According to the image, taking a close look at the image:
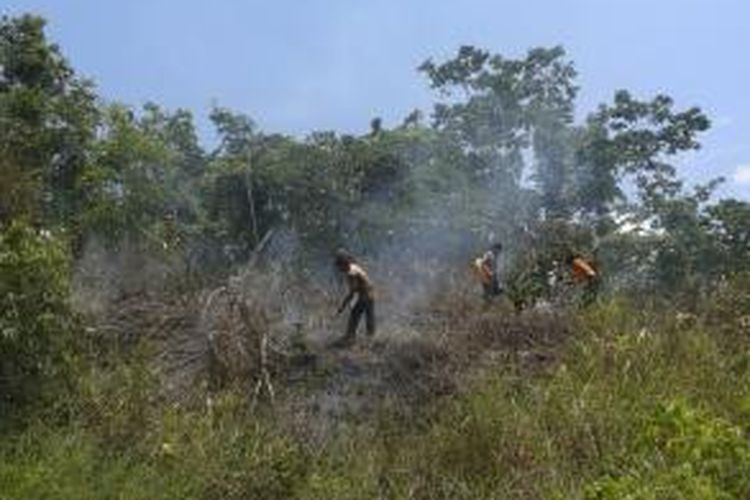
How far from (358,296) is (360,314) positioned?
0.28 metres

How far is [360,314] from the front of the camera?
58.3 feet

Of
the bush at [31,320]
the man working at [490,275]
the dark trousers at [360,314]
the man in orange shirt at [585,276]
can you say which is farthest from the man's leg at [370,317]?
the bush at [31,320]

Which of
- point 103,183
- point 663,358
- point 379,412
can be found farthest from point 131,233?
point 663,358

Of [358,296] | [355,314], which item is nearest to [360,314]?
[355,314]

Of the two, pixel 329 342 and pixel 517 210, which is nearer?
pixel 329 342

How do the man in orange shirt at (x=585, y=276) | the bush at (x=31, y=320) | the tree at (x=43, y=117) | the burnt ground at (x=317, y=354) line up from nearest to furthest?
the bush at (x=31, y=320), the burnt ground at (x=317, y=354), the man in orange shirt at (x=585, y=276), the tree at (x=43, y=117)

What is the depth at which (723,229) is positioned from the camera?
25.7 meters

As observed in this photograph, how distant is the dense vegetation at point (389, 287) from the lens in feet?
46.9

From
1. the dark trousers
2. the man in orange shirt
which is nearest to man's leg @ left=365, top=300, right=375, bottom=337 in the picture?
the dark trousers

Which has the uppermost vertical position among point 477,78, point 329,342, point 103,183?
point 477,78

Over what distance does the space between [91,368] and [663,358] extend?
6.36m

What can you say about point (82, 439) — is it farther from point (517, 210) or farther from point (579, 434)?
point (517, 210)

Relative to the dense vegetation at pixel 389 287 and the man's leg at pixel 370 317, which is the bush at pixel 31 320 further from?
the man's leg at pixel 370 317

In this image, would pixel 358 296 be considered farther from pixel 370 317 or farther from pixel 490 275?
pixel 490 275
